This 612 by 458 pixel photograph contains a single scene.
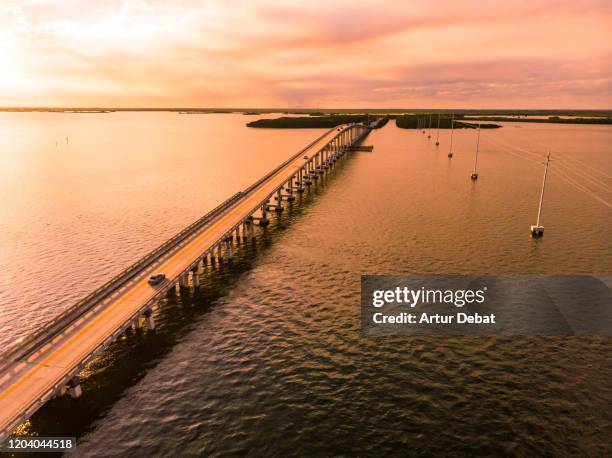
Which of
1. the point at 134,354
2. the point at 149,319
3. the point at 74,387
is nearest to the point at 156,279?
the point at 149,319

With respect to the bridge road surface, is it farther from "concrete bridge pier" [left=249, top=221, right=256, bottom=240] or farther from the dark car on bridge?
"concrete bridge pier" [left=249, top=221, right=256, bottom=240]

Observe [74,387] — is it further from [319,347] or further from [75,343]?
[319,347]

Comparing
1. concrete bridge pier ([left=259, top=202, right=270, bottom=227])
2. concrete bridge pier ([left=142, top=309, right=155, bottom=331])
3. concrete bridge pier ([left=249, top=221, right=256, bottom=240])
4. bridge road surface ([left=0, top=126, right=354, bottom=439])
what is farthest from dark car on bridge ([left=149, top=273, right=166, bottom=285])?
concrete bridge pier ([left=259, top=202, right=270, bottom=227])

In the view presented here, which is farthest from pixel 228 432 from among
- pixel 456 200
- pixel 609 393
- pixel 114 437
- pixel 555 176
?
pixel 555 176

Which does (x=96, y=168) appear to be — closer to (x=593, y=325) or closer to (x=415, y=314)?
(x=415, y=314)

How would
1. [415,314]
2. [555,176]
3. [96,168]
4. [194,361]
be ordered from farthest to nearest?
[96,168] < [555,176] < [415,314] < [194,361]

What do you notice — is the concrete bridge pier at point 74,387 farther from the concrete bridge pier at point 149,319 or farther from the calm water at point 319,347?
the concrete bridge pier at point 149,319
